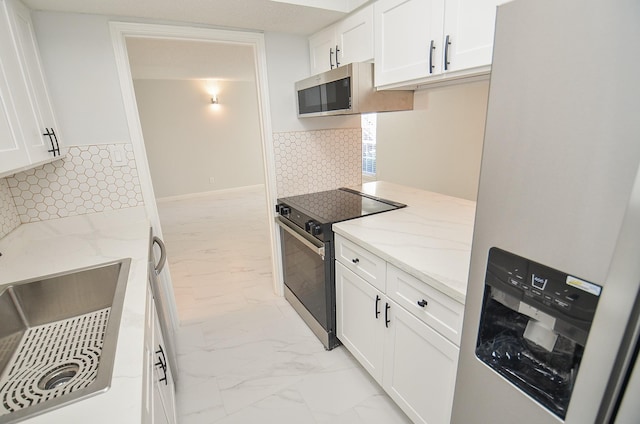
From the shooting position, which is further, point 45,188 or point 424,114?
point 424,114

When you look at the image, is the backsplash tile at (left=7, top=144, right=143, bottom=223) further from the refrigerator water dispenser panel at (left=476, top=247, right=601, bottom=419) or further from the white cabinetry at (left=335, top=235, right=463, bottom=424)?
the refrigerator water dispenser panel at (left=476, top=247, right=601, bottom=419)

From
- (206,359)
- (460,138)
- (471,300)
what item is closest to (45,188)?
(206,359)

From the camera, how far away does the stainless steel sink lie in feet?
2.68

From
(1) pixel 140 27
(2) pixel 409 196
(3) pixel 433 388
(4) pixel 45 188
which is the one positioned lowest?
(3) pixel 433 388

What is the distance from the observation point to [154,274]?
59.7 inches

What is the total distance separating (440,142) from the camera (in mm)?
4070

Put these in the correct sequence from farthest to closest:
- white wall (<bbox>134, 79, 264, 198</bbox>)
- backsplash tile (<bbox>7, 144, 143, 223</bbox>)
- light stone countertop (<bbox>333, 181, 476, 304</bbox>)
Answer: white wall (<bbox>134, 79, 264, 198</bbox>) → backsplash tile (<bbox>7, 144, 143, 223</bbox>) → light stone countertop (<bbox>333, 181, 476, 304</bbox>)

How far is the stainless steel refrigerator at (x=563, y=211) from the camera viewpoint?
52 centimetres

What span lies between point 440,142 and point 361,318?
3.14 metres

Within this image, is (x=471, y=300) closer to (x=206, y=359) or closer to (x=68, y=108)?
(x=206, y=359)

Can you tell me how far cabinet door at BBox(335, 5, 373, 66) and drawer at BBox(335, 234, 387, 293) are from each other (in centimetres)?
109

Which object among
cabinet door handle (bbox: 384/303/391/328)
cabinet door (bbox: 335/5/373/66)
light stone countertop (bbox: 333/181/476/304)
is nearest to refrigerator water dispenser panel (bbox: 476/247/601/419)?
light stone countertop (bbox: 333/181/476/304)

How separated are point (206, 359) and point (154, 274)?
2.71 ft

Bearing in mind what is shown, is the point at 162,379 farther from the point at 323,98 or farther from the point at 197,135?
the point at 197,135
